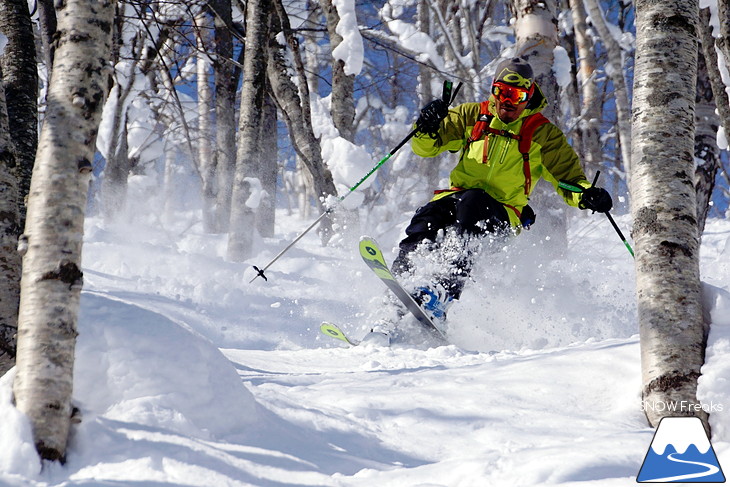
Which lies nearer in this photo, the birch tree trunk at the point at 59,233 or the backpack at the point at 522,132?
the birch tree trunk at the point at 59,233

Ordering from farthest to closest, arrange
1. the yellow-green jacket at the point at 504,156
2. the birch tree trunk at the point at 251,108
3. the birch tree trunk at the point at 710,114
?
the birch tree trunk at the point at 251,108 < the birch tree trunk at the point at 710,114 < the yellow-green jacket at the point at 504,156

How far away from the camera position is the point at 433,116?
15.6 feet

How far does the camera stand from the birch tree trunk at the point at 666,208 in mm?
2643

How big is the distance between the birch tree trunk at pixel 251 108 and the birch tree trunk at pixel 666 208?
18.4 ft

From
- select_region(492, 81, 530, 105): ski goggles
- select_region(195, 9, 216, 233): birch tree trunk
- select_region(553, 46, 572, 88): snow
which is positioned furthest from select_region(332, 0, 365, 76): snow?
select_region(195, 9, 216, 233): birch tree trunk

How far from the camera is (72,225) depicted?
6.49ft

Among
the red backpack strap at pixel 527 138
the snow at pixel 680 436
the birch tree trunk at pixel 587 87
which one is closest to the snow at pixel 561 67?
the red backpack strap at pixel 527 138

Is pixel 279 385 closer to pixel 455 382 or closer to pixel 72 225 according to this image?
pixel 455 382

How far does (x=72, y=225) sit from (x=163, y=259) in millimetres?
5517

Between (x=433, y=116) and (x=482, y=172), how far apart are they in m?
0.58

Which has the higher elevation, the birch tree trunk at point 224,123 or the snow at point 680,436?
the birch tree trunk at point 224,123

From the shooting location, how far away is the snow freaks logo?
6.05ft

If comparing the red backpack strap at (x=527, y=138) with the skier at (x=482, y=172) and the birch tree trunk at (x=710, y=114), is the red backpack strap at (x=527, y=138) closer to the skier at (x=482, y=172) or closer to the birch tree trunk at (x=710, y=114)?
the skier at (x=482, y=172)

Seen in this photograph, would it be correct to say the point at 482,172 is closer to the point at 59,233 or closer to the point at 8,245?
the point at 8,245
